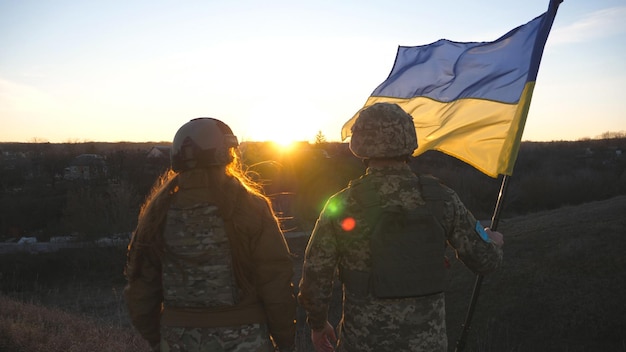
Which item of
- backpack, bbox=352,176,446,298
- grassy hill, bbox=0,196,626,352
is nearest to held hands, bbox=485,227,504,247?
backpack, bbox=352,176,446,298

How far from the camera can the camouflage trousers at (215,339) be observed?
2613 millimetres

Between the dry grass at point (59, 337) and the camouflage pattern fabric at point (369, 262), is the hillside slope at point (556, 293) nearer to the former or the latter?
the camouflage pattern fabric at point (369, 262)

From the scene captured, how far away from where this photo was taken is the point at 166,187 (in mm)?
2826

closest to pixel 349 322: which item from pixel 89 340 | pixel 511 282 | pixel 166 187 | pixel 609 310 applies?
pixel 166 187

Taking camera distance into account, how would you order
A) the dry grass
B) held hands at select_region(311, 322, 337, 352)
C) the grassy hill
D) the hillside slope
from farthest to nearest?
the hillside slope, the grassy hill, the dry grass, held hands at select_region(311, 322, 337, 352)

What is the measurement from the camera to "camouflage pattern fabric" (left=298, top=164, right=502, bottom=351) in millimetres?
2824

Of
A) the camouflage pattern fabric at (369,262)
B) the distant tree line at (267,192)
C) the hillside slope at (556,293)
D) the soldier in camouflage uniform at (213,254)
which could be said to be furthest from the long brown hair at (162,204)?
the distant tree line at (267,192)

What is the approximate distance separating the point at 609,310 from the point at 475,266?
463 cm

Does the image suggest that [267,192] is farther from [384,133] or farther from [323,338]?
[384,133]

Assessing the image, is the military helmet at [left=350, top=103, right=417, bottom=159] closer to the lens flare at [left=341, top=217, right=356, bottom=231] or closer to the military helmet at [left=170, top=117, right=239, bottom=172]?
the lens flare at [left=341, top=217, right=356, bottom=231]

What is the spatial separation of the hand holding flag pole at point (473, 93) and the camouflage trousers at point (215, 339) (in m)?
1.61

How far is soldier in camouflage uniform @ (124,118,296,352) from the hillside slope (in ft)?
15.7

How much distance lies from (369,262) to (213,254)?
858mm

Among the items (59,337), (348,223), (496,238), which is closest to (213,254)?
(348,223)
